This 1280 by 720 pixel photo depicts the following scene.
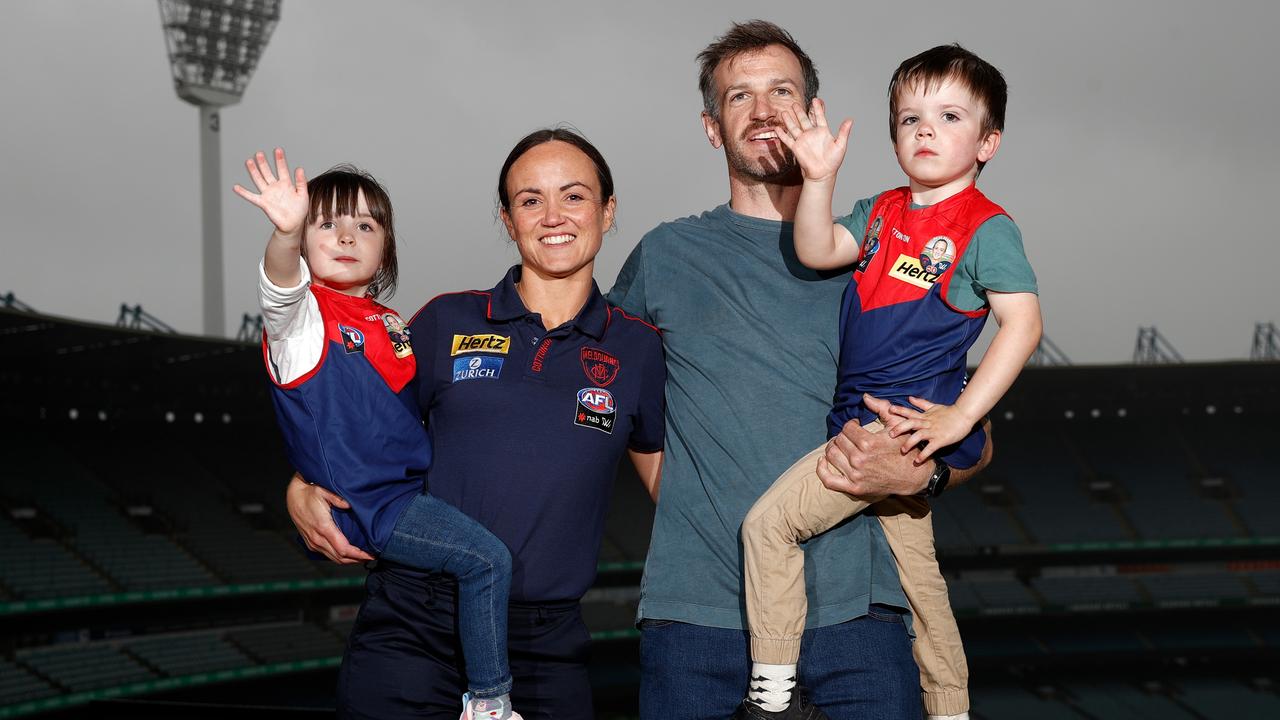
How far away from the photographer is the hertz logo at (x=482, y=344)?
307cm

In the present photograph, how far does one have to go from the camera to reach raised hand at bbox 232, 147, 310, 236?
8.96 feet

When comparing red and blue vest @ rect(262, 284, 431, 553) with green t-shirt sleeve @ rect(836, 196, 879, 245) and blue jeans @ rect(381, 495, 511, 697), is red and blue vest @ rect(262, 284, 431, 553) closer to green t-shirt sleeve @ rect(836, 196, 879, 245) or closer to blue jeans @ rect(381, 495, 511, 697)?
blue jeans @ rect(381, 495, 511, 697)

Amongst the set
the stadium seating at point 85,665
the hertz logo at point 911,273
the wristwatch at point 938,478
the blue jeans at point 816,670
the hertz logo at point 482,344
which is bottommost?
the stadium seating at point 85,665

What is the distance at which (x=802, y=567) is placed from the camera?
9.46ft

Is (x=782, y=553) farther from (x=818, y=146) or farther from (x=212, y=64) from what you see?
(x=212, y=64)

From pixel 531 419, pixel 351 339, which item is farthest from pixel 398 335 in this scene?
pixel 531 419

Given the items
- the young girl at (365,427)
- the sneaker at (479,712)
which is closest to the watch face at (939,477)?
the young girl at (365,427)

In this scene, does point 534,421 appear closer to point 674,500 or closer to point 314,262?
point 674,500

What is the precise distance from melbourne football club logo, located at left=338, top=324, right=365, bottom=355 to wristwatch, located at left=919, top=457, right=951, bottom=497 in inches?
66.1

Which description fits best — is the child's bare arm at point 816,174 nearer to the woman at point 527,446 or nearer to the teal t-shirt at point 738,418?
the teal t-shirt at point 738,418

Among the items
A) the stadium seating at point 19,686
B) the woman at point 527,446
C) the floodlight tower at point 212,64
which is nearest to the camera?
the woman at point 527,446

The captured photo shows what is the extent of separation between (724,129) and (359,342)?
1328 millimetres

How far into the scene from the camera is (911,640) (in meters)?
3.05

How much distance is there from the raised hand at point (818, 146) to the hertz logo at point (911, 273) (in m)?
0.33
